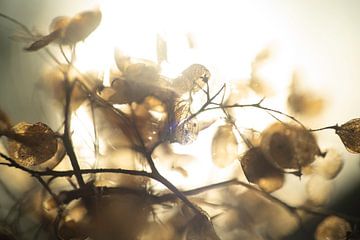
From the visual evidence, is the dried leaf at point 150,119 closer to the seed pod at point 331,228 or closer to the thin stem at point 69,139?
the thin stem at point 69,139

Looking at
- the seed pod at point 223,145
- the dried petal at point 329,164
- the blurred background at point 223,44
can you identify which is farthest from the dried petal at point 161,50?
the dried petal at point 329,164

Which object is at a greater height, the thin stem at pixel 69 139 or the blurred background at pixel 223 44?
the blurred background at pixel 223 44

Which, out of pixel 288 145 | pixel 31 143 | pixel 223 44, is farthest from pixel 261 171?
pixel 31 143

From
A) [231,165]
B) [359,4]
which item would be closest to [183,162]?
[231,165]

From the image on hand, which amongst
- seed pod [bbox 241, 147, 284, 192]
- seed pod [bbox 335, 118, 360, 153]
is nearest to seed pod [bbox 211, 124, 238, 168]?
seed pod [bbox 241, 147, 284, 192]

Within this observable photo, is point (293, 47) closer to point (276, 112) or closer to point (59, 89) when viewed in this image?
point (276, 112)

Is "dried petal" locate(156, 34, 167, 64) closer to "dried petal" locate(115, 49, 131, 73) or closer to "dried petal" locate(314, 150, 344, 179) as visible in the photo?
"dried petal" locate(115, 49, 131, 73)

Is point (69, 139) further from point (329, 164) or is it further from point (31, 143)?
point (329, 164)
